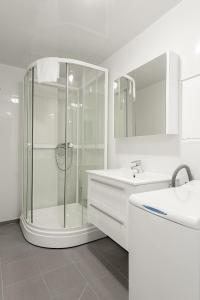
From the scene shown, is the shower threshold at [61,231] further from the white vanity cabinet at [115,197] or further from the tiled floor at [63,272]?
the white vanity cabinet at [115,197]

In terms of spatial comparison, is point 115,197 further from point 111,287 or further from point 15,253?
point 15,253

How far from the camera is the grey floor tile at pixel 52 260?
1.66 m

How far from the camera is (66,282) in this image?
1485 mm

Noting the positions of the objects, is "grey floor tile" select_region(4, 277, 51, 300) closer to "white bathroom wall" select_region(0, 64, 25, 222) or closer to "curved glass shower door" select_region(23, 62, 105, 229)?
"curved glass shower door" select_region(23, 62, 105, 229)

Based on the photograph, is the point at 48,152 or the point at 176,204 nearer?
the point at 176,204

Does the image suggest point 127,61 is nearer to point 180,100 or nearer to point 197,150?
point 180,100

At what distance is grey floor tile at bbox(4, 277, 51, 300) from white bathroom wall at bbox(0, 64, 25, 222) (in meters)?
1.38

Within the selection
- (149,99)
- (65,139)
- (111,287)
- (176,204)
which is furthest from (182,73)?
(111,287)

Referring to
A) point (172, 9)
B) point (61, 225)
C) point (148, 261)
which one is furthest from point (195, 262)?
point (172, 9)

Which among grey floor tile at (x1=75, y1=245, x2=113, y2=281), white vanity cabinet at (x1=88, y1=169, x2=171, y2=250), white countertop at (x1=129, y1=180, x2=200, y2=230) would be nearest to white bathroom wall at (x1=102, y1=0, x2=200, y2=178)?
white vanity cabinet at (x1=88, y1=169, x2=171, y2=250)

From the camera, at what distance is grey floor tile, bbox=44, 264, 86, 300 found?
137cm

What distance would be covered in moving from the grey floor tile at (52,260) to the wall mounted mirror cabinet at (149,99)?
1404mm

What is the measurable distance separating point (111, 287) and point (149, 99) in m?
1.67

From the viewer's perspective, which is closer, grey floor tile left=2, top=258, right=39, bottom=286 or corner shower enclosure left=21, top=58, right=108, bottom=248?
grey floor tile left=2, top=258, right=39, bottom=286
